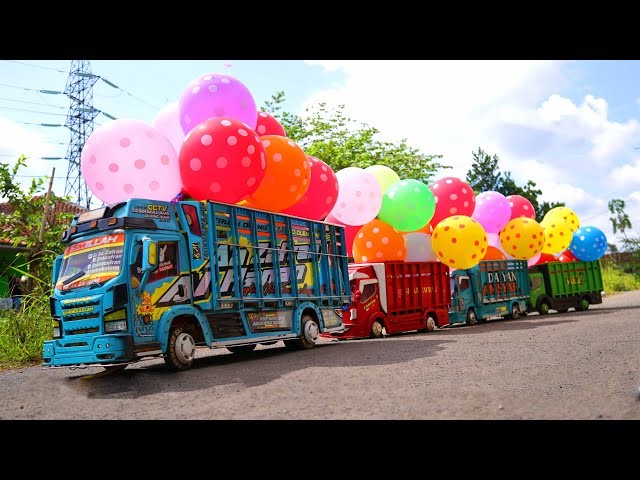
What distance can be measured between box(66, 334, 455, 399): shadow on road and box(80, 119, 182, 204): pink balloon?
3.11m

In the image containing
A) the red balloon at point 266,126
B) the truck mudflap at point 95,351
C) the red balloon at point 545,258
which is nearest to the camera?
the truck mudflap at point 95,351

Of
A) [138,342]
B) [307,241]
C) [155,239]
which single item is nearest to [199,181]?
[155,239]

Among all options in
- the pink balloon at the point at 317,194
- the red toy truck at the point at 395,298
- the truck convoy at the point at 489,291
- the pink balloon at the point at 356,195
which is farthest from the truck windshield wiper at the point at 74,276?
the truck convoy at the point at 489,291

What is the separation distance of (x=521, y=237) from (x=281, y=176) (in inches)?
416

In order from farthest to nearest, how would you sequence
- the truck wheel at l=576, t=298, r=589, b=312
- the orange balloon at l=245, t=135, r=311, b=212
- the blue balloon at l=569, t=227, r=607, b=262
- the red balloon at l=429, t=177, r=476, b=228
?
the truck wheel at l=576, t=298, r=589, b=312, the blue balloon at l=569, t=227, r=607, b=262, the red balloon at l=429, t=177, r=476, b=228, the orange balloon at l=245, t=135, r=311, b=212

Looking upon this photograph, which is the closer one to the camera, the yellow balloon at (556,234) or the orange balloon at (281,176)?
the orange balloon at (281,176)

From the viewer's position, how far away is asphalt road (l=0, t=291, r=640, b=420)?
6.20 metres

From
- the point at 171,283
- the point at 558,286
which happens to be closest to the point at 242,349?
the point at 171,283

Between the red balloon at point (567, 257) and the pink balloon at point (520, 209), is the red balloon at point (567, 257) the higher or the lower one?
the lower one

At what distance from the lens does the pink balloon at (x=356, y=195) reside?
14961 millimetres

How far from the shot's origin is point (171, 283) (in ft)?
34.3

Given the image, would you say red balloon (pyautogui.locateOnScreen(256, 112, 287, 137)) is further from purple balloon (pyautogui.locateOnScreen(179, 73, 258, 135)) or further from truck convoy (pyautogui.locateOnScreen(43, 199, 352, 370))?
truck convoy (pyautogui.locateOnScreen(43, 199, 352, 370))

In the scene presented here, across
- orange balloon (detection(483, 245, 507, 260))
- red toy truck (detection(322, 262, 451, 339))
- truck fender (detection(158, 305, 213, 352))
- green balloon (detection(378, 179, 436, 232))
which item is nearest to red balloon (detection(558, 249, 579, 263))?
orange balloon (detection(483, 245, 507, 260))

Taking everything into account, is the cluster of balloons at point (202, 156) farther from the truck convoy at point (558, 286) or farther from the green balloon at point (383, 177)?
the truck convoy at point (558, 286)
